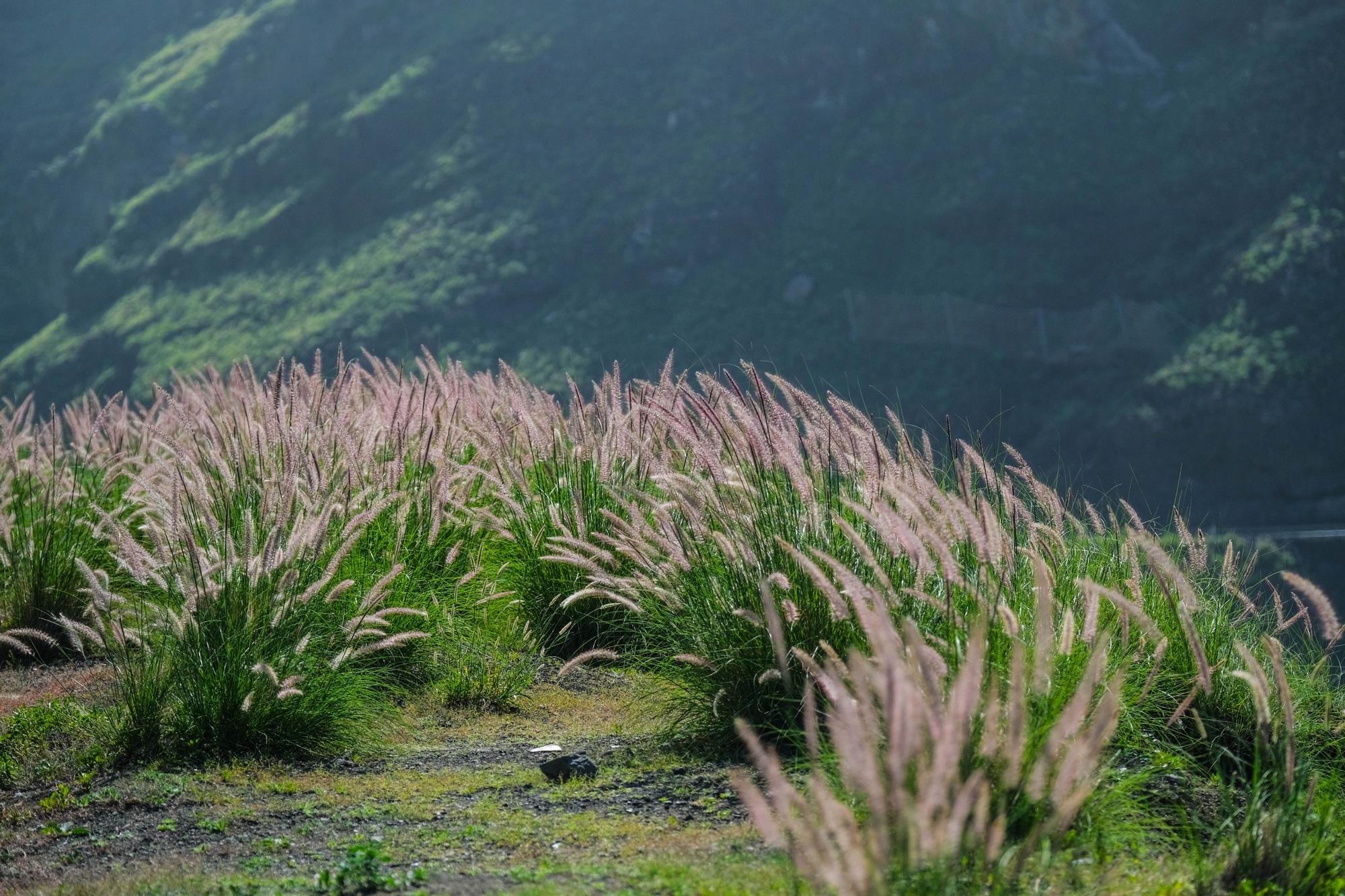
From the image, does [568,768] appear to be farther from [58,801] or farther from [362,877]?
[58,801]

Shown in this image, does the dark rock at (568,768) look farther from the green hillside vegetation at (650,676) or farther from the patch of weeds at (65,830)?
the patch of weeds at (65,830)

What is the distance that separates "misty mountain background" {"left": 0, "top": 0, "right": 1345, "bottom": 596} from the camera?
41.5 m

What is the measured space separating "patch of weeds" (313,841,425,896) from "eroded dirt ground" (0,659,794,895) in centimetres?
3

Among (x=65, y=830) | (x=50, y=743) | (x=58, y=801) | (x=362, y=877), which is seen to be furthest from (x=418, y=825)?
(x=50, y=743)

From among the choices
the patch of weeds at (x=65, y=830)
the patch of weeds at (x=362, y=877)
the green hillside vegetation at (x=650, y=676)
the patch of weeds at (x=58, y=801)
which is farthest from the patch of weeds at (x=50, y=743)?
the patch of weeds at (x=362, y=877)

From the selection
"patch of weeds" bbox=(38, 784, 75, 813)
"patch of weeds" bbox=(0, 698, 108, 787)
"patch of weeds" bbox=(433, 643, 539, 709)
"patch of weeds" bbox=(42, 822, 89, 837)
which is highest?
"patch of weeds" bbox=(0, 698, 108, 787)

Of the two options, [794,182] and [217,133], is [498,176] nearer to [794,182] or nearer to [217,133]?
[794,182]

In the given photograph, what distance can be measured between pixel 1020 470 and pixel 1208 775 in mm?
1056

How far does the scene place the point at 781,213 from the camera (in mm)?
50469

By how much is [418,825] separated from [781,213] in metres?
48.9

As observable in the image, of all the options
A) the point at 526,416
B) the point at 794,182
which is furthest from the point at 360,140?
the point at 526,416

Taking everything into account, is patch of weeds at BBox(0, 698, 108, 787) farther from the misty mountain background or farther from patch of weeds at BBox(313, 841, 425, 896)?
the misty mountain background

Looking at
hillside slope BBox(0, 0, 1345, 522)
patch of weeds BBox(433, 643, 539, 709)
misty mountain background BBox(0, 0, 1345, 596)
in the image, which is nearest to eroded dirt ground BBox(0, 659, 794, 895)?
patch of weeds BBox(433, 643, 539, 709)

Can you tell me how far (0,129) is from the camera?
67.4 m
